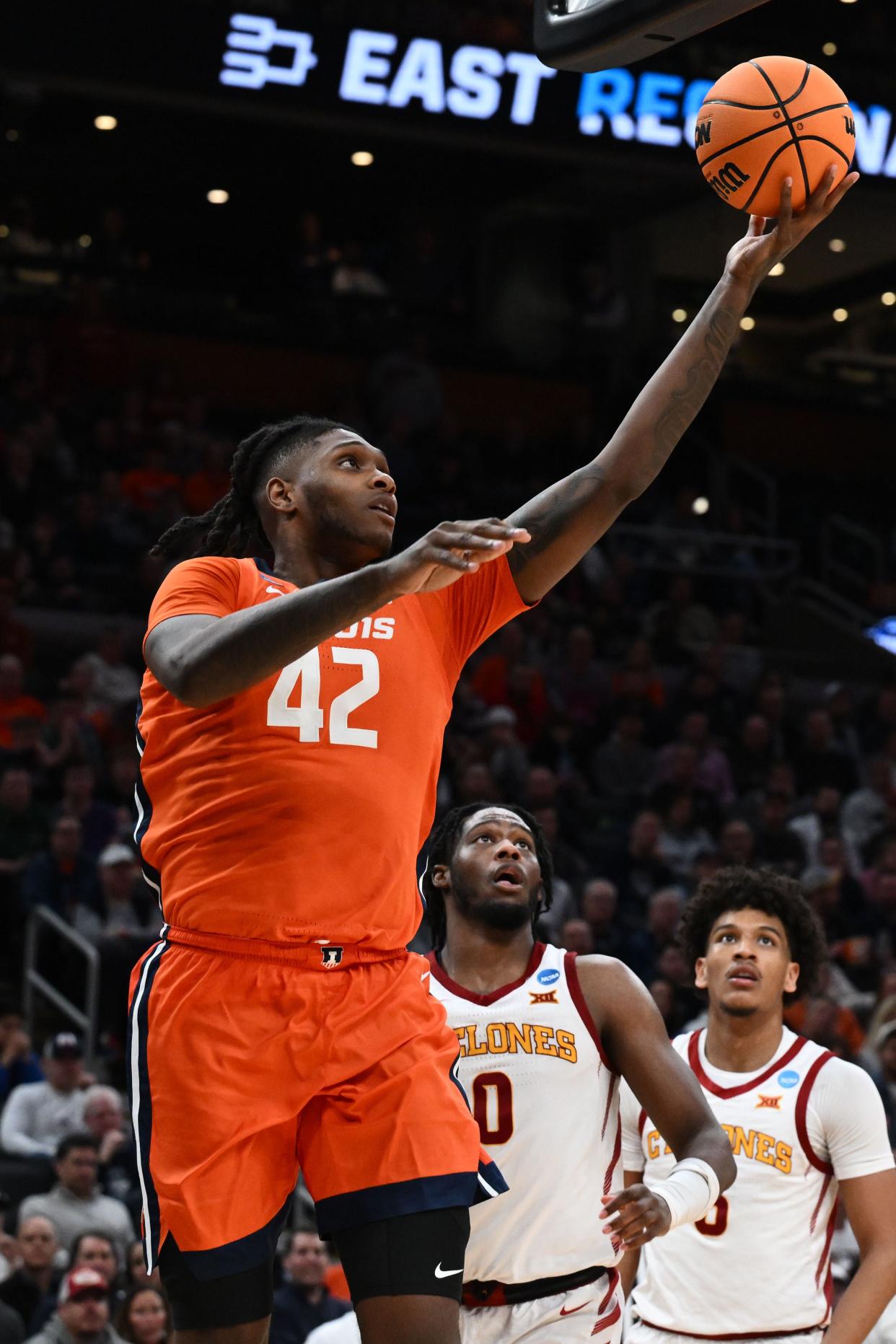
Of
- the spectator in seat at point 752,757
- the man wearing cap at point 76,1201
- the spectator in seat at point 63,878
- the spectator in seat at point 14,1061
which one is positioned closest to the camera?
the man wearing cap at point 76,1201

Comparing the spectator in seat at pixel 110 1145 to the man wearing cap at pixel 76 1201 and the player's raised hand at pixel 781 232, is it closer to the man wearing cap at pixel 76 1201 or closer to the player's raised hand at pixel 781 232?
the man wearing cap at pixel 76 1201

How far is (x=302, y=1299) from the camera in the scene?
8.84 m

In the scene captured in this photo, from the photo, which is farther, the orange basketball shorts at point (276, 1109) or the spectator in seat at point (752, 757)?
the spectator in seat at point (752, 757)

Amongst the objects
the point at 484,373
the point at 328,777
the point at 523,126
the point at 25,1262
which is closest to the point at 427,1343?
the point at 328,777

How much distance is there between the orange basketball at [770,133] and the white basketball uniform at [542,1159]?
1.98m

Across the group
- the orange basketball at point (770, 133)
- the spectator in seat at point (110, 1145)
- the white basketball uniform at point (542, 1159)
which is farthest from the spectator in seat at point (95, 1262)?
the orange basketball at point (770, 133)

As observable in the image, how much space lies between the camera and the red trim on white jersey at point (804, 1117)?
17.2 feet

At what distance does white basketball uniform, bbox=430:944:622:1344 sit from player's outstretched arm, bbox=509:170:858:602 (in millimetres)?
1419

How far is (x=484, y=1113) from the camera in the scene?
476cm

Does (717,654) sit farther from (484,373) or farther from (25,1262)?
(25,1262)

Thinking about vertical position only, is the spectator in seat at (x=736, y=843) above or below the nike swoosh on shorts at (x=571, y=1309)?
above

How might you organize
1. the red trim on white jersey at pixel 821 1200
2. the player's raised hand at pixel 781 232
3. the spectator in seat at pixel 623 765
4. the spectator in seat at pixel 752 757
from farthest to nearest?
the spectator in seat at pixel 752 757 < the spectator in seat at pixel 623 765 < the red trim on white jersey at pixel 821 1200 < the player's raised hand at pixel 781 232

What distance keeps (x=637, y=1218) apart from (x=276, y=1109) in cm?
77

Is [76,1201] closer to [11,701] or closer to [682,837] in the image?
[11,701]
